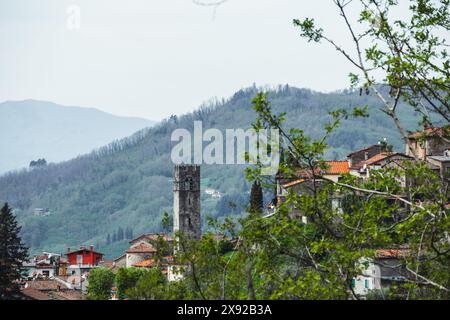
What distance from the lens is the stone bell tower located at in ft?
263

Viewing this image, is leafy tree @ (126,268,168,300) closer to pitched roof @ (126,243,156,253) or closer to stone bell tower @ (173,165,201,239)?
pitched roof @ (126,243,156,253)

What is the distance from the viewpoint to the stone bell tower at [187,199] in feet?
263

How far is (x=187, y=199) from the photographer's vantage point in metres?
81.6

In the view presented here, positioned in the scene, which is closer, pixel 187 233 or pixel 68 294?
pixel 187 233

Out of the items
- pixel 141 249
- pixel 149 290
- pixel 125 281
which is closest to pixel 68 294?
pixel 141 249

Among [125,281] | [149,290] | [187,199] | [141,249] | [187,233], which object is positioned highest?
[149,290]

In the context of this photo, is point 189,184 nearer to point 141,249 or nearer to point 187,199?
point 187,199

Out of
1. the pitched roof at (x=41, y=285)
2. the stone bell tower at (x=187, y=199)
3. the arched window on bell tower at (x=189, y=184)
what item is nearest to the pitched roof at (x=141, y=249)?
the stone bell tower at (x=187, y=199)

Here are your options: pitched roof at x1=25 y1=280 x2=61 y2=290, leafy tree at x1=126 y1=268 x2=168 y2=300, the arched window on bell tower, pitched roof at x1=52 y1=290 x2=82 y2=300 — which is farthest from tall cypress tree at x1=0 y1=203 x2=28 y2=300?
leafy tree at x1=126 y1=268 x2=168 y2=300

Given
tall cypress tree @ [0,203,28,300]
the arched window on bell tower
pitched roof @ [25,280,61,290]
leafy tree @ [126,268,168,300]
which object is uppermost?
the arched window on bell tower

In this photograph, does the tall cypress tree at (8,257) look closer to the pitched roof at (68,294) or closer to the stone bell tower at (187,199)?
the pitched roof at (68,294)

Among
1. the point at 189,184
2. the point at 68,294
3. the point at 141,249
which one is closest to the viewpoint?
the point at 68,294

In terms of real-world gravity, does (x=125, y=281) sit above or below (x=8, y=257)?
above
